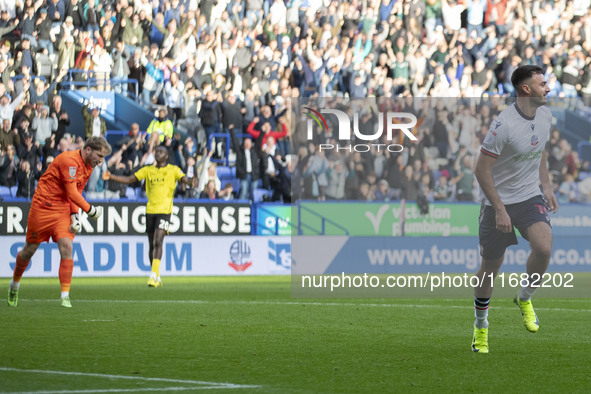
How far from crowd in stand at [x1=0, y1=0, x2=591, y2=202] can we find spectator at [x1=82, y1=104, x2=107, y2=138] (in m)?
0.03

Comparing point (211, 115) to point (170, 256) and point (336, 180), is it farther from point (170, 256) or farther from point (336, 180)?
point (170, 256)

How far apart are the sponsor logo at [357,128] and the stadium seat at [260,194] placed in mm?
1557

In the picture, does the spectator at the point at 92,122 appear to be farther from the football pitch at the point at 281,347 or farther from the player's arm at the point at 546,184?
the player's arm at the point at 546,184

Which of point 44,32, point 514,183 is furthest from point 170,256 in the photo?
point 514,183

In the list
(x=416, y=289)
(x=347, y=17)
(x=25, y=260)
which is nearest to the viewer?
(x=25, y=260)

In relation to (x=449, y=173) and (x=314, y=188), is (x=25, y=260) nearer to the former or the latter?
(x=314, y=188)

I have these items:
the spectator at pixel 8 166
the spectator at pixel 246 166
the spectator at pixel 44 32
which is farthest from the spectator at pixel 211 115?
the spectator at pixel 8 166

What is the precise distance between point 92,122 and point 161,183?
20.1 ft

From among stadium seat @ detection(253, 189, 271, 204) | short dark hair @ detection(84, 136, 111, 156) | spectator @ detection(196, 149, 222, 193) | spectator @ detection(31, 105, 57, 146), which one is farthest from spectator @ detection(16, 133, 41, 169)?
short dark hair @ detection(84, 136, 111, 156)

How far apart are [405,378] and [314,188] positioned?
16.6 meters

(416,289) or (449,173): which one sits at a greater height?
(449,173)

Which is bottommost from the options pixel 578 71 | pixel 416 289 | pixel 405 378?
pixel 416 289

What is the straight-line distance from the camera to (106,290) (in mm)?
17547

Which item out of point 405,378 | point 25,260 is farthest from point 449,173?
point 405,378
